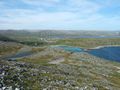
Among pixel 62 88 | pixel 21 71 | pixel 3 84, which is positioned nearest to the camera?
pixel 3 84

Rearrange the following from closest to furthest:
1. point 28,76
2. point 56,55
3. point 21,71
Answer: point 28,76 → point 21,71 → point 56,55

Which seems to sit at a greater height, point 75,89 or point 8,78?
point 8,78

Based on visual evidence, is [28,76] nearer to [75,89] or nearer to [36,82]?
[36,82]

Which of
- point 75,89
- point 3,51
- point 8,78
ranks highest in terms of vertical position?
point 8,78

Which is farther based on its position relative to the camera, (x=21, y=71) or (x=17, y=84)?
(x=21, y=71)

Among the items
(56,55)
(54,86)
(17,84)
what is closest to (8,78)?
(17,84)

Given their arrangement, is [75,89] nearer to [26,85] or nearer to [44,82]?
[44,82]

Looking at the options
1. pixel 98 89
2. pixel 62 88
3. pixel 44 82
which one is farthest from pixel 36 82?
pixel 98 89

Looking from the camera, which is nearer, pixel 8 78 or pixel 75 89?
pixel 8 78

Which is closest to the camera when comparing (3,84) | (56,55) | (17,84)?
(3,84)
